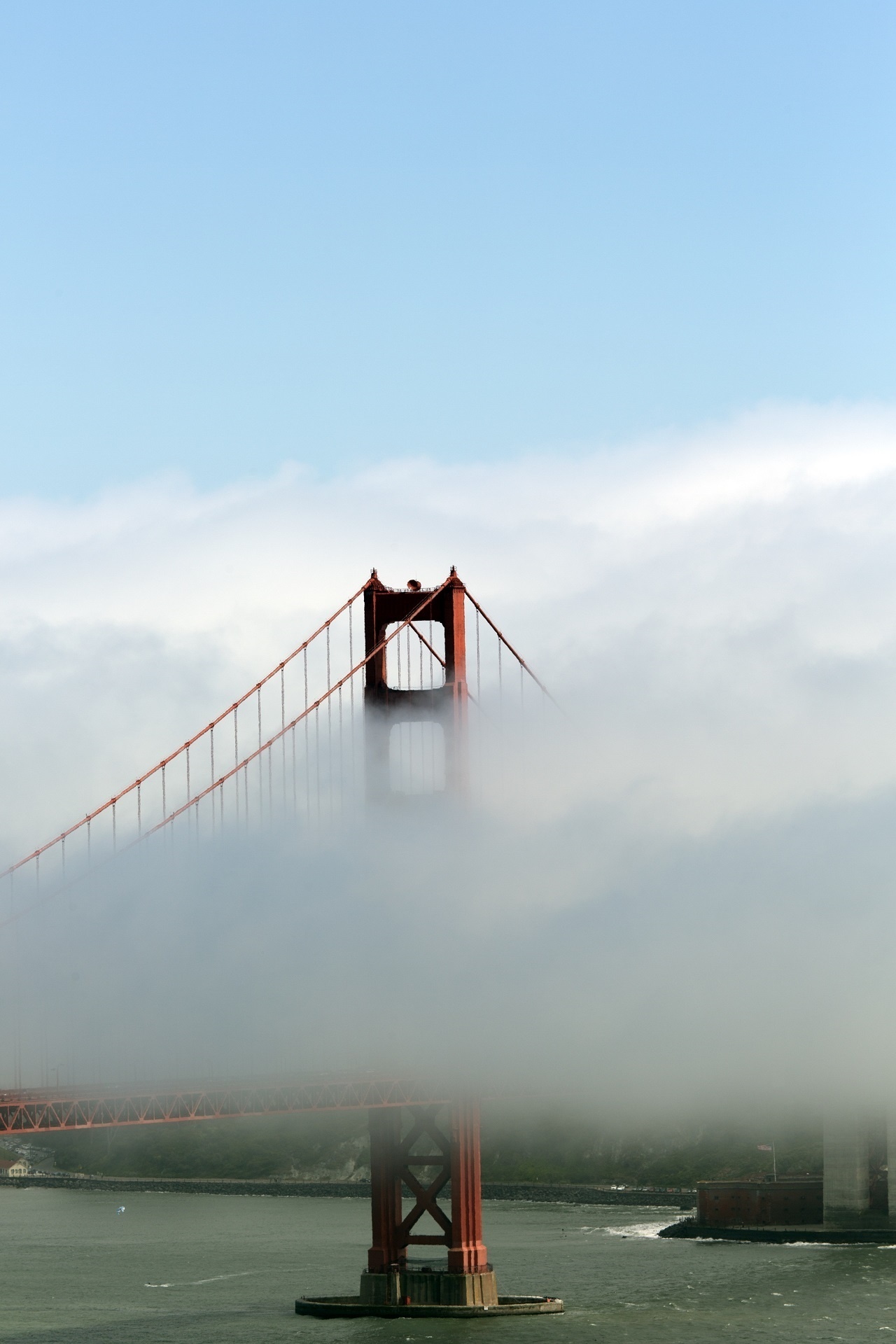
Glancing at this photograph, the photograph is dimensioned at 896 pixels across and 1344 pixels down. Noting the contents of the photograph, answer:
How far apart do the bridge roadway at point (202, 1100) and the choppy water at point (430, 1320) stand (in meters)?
6.51

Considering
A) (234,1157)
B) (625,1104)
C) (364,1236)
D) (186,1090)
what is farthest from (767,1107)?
(186,1090)

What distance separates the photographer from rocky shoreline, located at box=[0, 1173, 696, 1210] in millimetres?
132625

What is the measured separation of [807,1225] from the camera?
91.9 metres

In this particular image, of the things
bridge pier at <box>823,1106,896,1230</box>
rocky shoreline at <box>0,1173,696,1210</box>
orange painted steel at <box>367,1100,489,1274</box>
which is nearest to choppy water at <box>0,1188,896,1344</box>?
orange painted steel at <box>367,1100,489,1274</box>

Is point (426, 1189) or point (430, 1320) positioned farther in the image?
point (426, 1189)

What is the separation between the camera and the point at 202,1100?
Answer: 50.4 m

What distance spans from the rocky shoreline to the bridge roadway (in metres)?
71.7

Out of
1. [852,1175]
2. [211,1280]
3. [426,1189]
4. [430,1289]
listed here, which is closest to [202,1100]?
[426,1189]

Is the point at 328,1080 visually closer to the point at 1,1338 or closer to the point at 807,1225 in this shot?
the point at 1,1338

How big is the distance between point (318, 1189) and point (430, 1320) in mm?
103009

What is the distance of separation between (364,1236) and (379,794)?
172ft

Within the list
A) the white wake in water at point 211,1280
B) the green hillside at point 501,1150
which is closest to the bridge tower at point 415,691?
the white wake in water at point 211,1280

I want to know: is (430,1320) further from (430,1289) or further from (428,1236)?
(428,1236)

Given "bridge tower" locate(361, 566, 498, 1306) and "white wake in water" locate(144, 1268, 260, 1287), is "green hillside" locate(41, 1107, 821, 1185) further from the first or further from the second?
"bridge tower" locate(361, 566, 498, 1306)
